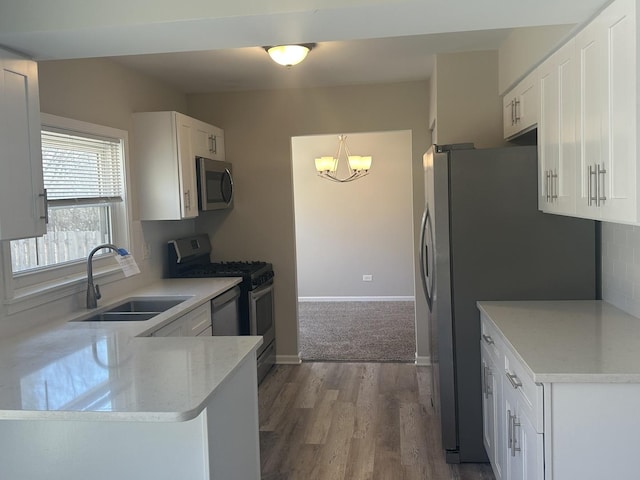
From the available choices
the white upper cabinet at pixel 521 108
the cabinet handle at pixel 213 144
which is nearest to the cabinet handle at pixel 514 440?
the white upper cabinet at pixel 521 108

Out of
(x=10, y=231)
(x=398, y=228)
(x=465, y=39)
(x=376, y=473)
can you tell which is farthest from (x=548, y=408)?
(x=398, y=228)

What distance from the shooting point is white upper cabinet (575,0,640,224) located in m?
1.85

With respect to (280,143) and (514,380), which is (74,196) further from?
(514,380)

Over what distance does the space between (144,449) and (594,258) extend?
241 centimetres

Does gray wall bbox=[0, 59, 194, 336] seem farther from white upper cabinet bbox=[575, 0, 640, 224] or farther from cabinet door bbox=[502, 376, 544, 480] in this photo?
white upper cabinet bbox=[575, 0, 640, 224]

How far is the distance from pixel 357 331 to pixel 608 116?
4558mm

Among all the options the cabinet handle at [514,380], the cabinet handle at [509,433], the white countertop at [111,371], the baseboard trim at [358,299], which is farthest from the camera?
the baseboard trim at [358,299]

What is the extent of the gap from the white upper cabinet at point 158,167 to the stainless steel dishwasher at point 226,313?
69 centimetres

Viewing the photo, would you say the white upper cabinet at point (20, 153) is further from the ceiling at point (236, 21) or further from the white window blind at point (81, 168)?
the white window blind at point (81, 168)

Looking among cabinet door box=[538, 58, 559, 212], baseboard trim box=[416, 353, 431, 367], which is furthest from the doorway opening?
cabinet door box=[538, 58, 559, 212]

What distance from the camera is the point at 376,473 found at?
3.07 meters

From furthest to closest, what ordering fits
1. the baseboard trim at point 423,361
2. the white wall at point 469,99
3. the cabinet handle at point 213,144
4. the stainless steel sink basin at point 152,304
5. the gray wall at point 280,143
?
the baseboard trim at point 423,361 → the gray wall at point 280,143 → the cabinet handle at point 213,144 → the white wall at point 469,99 → the stainless steel sink basin at point 152,304

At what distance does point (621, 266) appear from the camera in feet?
9.02

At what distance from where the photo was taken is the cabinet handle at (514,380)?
223 cm
